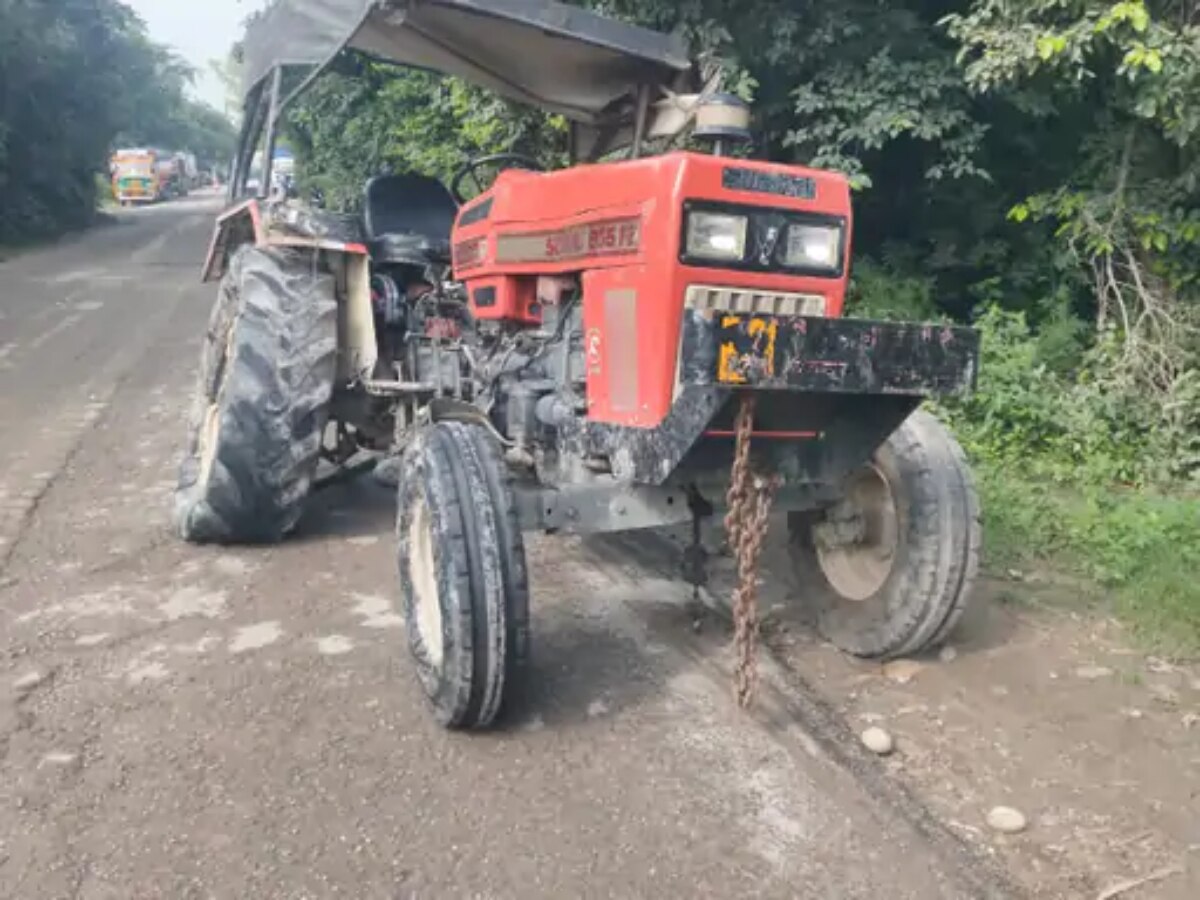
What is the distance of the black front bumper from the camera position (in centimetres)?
274

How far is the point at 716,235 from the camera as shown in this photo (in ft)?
10.3

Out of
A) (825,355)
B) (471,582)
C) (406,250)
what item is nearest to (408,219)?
(406,250)

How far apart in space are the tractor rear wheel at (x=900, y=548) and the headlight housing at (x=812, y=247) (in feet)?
2.62

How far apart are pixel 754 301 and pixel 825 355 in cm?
49

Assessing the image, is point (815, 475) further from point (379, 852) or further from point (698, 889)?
point (379, 852)

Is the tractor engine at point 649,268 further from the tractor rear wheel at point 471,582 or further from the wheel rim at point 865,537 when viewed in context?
the wheel rim at point 865,537

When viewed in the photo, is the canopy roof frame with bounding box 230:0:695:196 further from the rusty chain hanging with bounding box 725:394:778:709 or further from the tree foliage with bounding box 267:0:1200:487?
the rusty chain hanging with bounding box 725:394:778:709

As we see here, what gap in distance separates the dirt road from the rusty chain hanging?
11.7 inches

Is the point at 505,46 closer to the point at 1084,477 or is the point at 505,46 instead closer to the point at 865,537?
the point at 865,537

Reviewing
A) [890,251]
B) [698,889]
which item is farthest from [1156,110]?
[698,889]

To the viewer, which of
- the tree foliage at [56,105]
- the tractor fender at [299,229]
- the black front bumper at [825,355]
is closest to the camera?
the black front bumper at [825,355]

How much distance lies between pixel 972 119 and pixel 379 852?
6.17 m

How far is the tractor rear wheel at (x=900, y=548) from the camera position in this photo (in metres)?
3.69

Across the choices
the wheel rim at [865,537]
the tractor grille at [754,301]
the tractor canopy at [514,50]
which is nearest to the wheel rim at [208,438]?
Answer: the tractor canopy at [514,50]
